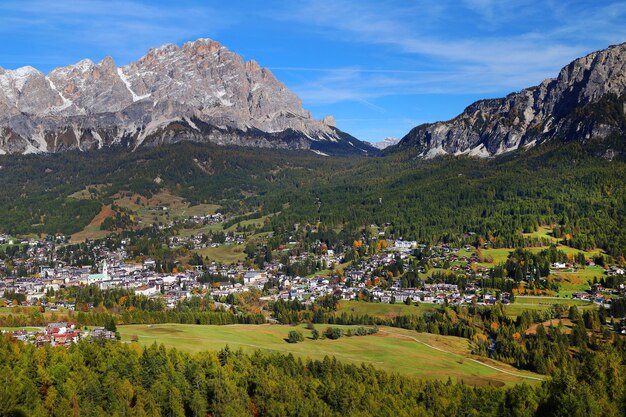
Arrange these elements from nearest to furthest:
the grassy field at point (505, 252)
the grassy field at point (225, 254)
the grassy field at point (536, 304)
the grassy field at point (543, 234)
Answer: the grassy field at point (536, 304) → the grassy field at point (505, 252) → the grassy field at point (543, 234) → the grassy field at point (225, 254)

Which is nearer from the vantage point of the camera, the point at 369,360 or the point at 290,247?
the point at 369,360

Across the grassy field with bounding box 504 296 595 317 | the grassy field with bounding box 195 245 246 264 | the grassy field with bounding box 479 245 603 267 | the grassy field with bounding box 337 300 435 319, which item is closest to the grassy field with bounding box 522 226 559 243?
the grassy field with bounding box 479 245 603 267

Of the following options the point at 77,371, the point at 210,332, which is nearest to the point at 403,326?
the point at 210,332

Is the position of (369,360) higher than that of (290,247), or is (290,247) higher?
(290,247)

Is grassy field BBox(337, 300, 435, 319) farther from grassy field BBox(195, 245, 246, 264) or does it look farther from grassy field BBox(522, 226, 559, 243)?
grassy field BBox(195, 245, 246, 264)

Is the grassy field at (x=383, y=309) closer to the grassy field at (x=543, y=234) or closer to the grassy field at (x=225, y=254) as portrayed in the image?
the grassy field at (x=543, y=234)

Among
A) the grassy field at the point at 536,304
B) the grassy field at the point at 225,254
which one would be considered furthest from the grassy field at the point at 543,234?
the grassy field at the point at 225,254

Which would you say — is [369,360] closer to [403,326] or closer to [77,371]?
[403,326]
